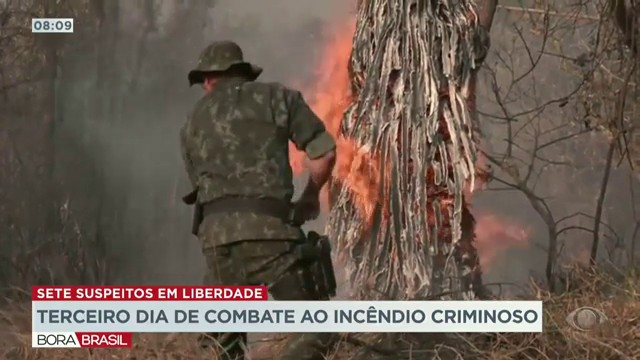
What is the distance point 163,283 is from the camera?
2.60 meters

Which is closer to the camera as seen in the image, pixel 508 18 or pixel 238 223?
pixel 238 223

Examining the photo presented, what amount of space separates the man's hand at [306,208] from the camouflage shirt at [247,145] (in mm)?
28

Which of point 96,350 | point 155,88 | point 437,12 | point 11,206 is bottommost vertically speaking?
Answer: point 96,350

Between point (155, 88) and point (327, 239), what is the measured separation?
1.84 feet

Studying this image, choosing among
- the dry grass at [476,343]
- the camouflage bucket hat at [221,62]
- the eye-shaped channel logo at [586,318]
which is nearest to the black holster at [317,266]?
the dry grass at [476,343]

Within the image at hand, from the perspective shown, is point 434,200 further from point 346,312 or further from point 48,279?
point 48,279

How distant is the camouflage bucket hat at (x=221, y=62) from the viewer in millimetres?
2586

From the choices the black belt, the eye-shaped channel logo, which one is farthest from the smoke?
the eye-shaped channel logo

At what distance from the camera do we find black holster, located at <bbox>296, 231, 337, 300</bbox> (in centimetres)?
255

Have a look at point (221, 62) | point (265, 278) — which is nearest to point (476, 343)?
point (265, 278)

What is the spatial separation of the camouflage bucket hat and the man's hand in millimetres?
317

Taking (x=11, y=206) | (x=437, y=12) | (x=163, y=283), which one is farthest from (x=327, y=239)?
(x=11, y=206)

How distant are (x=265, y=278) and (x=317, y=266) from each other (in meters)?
0.13

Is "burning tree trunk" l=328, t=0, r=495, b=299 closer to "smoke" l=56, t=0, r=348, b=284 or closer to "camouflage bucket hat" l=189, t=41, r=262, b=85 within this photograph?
"smoke" l=56, t=0, r=348, b=284
